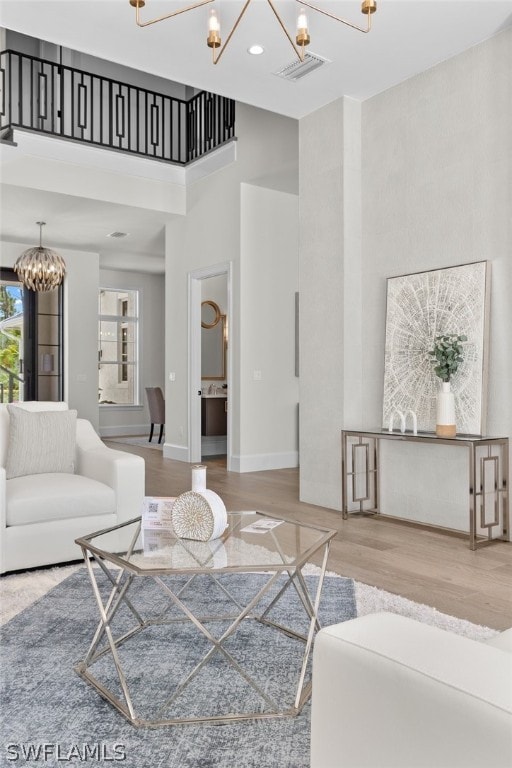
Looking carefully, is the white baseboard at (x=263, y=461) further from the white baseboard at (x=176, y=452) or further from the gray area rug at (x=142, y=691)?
the gray area rug at (x=142, y=691)

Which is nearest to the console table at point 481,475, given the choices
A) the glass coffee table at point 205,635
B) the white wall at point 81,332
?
the glass coffee table at point 205,635

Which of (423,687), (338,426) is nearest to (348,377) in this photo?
(338,426)

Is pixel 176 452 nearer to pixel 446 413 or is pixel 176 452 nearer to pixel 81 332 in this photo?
pixel 81 332

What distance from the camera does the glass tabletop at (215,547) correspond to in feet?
6.28

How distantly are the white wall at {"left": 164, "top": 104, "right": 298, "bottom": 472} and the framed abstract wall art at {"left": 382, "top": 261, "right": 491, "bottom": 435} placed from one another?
254 centimetres

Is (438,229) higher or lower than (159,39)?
lower

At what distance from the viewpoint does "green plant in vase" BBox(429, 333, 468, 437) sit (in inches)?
161

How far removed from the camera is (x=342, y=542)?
13.1 feet

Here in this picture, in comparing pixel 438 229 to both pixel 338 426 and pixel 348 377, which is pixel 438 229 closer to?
pixel 348 377

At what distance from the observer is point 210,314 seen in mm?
9820

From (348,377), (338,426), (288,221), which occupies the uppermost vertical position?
(288,221)

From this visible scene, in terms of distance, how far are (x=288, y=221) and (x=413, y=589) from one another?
5105 millimetres

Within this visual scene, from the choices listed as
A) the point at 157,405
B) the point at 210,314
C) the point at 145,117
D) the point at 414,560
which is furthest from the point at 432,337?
the point at 157,405
